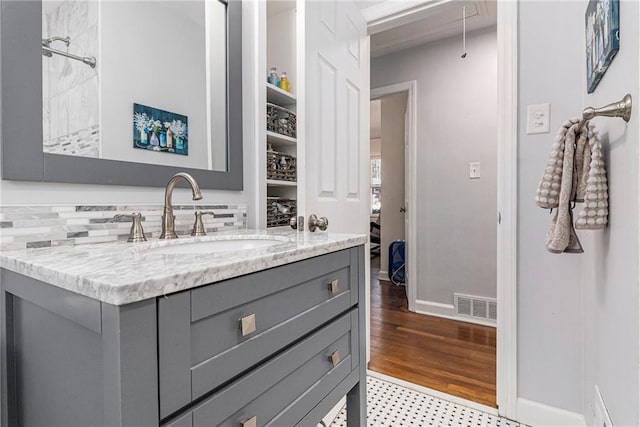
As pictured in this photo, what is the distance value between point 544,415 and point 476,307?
1.36 m

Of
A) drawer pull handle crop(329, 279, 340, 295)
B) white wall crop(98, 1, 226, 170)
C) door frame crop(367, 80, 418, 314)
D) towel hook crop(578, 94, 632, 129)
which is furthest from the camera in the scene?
door frame crop(367, 80, 418, 314)

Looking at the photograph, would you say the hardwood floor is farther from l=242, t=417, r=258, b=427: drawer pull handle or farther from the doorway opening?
l=242, t=417, r=258, b=427: drawer pull handle

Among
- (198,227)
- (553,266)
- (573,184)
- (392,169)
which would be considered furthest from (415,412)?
(392,169)

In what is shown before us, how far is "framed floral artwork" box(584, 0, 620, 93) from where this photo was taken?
0.83 meters

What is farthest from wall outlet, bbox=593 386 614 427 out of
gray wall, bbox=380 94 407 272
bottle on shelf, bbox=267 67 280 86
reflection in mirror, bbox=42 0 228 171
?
gray wall, bbox=380 94 407 272

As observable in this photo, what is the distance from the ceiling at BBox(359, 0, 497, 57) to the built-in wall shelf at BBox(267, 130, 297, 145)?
0.88 m

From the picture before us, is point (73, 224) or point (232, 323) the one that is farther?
point (73, 224)

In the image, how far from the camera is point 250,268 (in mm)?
599

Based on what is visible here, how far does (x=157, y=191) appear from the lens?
108 centimetres

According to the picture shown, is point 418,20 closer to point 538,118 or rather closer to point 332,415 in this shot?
point 538,118

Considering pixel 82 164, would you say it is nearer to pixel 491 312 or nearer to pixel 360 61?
pixel 360 61

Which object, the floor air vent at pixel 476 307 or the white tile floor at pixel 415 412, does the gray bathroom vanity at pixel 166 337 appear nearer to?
the white tile floor at pixel 415 412

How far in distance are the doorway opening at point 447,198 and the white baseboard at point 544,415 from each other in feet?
2.76

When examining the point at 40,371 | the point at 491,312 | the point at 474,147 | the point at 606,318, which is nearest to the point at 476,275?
the point at 491,312
